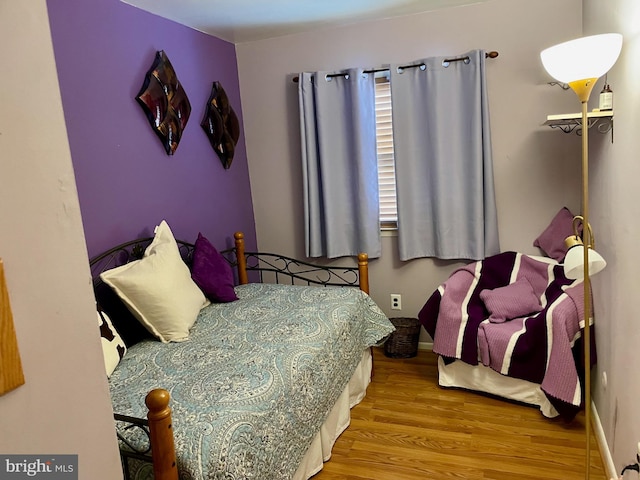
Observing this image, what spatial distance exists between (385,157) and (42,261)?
9.49 feet

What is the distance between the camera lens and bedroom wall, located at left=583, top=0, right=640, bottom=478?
5.51 ft

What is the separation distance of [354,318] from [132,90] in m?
1.73

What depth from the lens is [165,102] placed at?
279 cm

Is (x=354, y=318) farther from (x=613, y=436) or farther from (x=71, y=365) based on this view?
(x=71, y=365)

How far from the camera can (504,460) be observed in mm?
2264

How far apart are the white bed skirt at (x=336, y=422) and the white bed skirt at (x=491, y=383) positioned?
0.47 m

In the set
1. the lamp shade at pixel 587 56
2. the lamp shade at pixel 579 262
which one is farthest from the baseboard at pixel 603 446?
the lamp shade at pixel 587 56

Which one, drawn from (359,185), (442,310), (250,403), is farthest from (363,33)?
(250,403)

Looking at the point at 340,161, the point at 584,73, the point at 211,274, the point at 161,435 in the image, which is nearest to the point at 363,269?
the point at 340,161

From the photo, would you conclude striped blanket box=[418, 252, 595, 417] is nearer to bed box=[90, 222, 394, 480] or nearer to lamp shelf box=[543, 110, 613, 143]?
bed box=[90, 222, 394, 480]

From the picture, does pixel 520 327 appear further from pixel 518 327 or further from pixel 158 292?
pixel 158 292

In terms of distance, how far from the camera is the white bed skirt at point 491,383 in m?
2.62

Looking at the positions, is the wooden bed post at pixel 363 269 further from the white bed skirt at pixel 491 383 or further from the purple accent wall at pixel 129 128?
the purple accent wall at pixel 129 128

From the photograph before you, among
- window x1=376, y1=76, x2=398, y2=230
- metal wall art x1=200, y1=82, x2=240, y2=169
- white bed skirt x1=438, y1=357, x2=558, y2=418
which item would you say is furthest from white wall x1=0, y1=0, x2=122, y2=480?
window x1=376, y1=76, x2=398, y2=230
